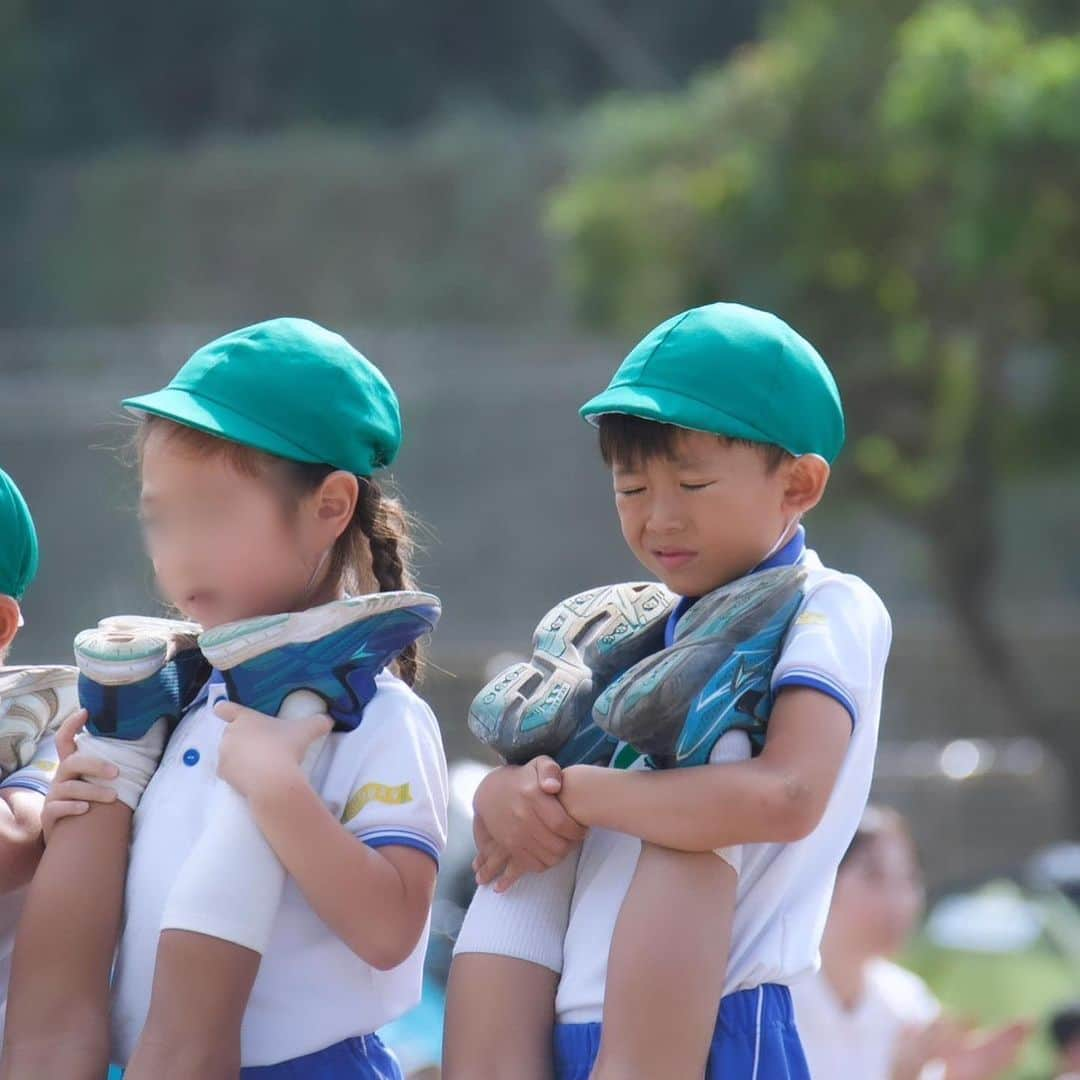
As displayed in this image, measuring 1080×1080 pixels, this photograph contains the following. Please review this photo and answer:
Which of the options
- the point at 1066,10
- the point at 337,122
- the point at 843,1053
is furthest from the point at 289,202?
the point at 843,1053

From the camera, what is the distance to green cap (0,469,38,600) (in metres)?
2.18

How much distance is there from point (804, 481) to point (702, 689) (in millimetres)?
268

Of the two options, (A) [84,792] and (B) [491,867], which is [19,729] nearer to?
(A) [84,792]

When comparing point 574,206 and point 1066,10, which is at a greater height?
point 1066,10

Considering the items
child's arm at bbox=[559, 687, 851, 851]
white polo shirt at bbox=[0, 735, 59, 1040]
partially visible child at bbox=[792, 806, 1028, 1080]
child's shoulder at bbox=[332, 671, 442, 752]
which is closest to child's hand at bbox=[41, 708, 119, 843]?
white polo shirt at bbox=[0, 735, 59, 1040]

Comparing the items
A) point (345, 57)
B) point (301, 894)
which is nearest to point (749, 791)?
point (301, 894)

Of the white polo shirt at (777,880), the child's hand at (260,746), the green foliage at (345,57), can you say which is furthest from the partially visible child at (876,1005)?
the green foliage at (345,57)

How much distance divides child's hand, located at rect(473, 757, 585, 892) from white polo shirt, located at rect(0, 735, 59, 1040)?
498 mm

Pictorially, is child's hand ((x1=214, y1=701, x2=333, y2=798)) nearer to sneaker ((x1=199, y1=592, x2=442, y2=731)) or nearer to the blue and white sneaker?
sneaker ((x1=199, y1=592, x2=442, y2=731))

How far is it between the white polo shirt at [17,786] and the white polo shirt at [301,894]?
21 centimetres

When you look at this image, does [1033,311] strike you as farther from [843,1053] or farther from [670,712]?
[670,712]

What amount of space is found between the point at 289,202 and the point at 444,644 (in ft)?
42.8

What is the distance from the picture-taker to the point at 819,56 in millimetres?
10984

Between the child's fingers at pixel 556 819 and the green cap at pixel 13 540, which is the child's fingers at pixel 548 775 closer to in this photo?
the child's fingers at pixel 556 819
